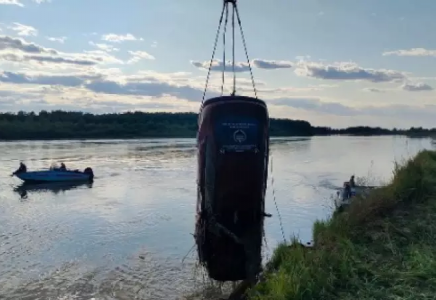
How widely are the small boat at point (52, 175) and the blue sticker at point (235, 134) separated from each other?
76.5 ft

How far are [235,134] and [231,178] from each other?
701 millimetres

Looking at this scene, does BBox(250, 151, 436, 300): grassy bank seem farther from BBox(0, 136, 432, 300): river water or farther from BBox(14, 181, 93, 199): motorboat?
BBox(14, 181, 93, 199): motorboat

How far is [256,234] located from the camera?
324 inches

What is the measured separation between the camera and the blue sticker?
7824 mm

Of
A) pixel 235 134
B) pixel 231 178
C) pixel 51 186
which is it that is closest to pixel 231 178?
pixel 231 178

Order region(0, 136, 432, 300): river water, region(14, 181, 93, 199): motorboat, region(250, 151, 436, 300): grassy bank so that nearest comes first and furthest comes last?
region(250, 151, 436, 300): grassy bank
region(0, 136, 432, 300): river water
region(14, 181, 93, 199): motorboat

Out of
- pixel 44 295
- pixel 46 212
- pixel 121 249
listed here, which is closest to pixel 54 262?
pixel 121 249

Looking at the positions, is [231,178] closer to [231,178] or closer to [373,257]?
[231,178]

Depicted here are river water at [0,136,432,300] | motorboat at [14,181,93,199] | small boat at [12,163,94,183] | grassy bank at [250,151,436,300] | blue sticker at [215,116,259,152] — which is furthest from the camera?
small boat at [12,163,94,183]

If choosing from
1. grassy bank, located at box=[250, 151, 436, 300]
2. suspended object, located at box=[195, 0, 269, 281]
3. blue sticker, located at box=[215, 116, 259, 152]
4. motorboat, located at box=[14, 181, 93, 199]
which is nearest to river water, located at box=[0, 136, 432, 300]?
motorboat, located at box=[14, 181, 93, 199]

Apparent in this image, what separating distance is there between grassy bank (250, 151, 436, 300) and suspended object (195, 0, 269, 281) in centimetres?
68

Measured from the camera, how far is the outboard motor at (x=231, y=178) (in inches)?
308

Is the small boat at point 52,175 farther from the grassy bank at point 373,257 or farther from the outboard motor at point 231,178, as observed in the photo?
the grassy bank at point 373,257

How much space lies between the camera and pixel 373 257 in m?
5.93
